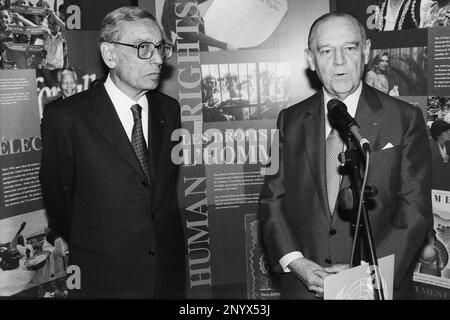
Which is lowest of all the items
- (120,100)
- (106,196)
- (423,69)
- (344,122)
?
(106,196)

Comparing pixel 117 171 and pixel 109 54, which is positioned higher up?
pixel 109 54

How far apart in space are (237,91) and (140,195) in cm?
130

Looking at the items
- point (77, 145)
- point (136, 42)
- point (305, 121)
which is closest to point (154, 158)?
point (77, 145)

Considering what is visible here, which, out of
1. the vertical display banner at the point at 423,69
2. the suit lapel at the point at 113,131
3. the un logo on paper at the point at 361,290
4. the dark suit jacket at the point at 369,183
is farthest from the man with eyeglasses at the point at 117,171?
the vertical display banner at the point at 423,69

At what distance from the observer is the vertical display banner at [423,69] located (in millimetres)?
3430

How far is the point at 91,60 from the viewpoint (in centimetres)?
345

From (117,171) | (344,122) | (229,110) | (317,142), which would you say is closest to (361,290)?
(344,122)

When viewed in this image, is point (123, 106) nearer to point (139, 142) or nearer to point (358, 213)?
point (139, 142)

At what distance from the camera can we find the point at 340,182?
2412mm

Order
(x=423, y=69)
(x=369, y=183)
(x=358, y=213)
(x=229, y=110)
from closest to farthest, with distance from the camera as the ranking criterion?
(x=358, y=213)
(x=369, y=183)
(x=423, y=69)
(x=229, y=110)

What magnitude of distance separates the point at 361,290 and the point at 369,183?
710 millimetres

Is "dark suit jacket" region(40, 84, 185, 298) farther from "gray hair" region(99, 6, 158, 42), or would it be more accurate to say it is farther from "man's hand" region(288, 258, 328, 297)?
"man's hand" region(288, 258, 328, 297)

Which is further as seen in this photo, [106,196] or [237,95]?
[237,95]

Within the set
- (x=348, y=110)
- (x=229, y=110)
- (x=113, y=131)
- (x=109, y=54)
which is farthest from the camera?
(x=229, y=110)
